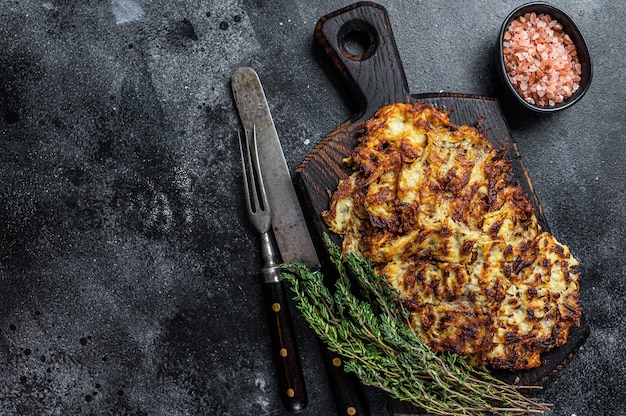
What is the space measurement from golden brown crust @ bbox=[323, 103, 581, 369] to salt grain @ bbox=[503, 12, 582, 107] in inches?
19.9

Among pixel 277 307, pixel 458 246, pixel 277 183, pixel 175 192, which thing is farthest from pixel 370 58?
pixel 277 307

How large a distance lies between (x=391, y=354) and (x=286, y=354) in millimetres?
638

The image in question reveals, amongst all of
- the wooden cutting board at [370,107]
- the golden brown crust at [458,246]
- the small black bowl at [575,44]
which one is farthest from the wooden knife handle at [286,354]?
the small black bowl at [575,44]

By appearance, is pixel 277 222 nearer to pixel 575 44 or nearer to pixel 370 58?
pixel 370 58

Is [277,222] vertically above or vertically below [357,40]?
below

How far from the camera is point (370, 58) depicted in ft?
10.7

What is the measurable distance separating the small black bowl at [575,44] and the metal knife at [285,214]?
4.13ft

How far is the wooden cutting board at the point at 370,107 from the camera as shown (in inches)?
123

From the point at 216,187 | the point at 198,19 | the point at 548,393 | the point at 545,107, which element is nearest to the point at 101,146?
the point at 216,187

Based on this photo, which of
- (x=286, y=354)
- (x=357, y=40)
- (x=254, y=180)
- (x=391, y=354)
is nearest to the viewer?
(x=391, y=354)

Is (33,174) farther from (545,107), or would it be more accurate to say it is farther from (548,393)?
(548,393)

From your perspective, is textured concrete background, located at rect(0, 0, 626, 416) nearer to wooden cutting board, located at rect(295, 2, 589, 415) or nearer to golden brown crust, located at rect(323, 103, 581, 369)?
wooden cutting board, located at rect(295, 2, 589, 415)

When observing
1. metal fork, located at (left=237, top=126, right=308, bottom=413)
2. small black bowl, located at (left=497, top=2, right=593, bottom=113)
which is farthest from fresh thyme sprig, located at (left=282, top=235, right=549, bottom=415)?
small black bowl, located at (left=497, top=2, right=593, bottom=113)

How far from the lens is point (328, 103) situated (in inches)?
136
